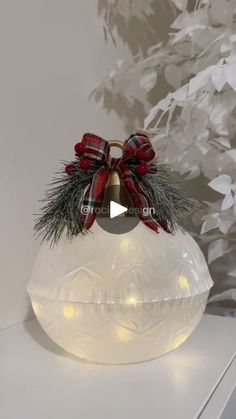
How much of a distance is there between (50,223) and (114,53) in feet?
2.04

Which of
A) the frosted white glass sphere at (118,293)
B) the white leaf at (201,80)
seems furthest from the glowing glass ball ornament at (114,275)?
the white leaf at (201,80)

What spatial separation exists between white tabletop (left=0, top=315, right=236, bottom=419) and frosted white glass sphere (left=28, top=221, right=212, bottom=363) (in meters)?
0.03

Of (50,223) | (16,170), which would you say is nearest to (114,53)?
(16,170)

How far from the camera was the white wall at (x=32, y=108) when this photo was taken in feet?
2.60

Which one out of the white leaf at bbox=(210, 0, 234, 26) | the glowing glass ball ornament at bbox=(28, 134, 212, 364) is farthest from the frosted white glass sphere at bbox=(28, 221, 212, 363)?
the white leaf at bbox=(210, 0, 234, 26)

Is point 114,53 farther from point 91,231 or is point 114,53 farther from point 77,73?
point 91,231

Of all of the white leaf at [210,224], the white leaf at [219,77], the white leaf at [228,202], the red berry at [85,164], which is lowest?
the white leaf at [210,224]

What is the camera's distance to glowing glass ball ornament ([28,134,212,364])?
1.86ft

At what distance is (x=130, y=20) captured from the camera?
116 cm

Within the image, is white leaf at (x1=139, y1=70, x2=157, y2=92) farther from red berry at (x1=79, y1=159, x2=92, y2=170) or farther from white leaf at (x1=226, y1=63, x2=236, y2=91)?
red berry at (x1=79, y1=159, x2=92, y2=170)

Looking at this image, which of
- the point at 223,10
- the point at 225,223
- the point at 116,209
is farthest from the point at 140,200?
the point at 223,10

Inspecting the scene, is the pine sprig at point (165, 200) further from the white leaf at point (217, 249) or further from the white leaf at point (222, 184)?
the white leaf at point (217, 249)

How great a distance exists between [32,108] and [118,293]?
0.43 metres

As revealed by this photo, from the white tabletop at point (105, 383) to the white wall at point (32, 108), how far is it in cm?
16
